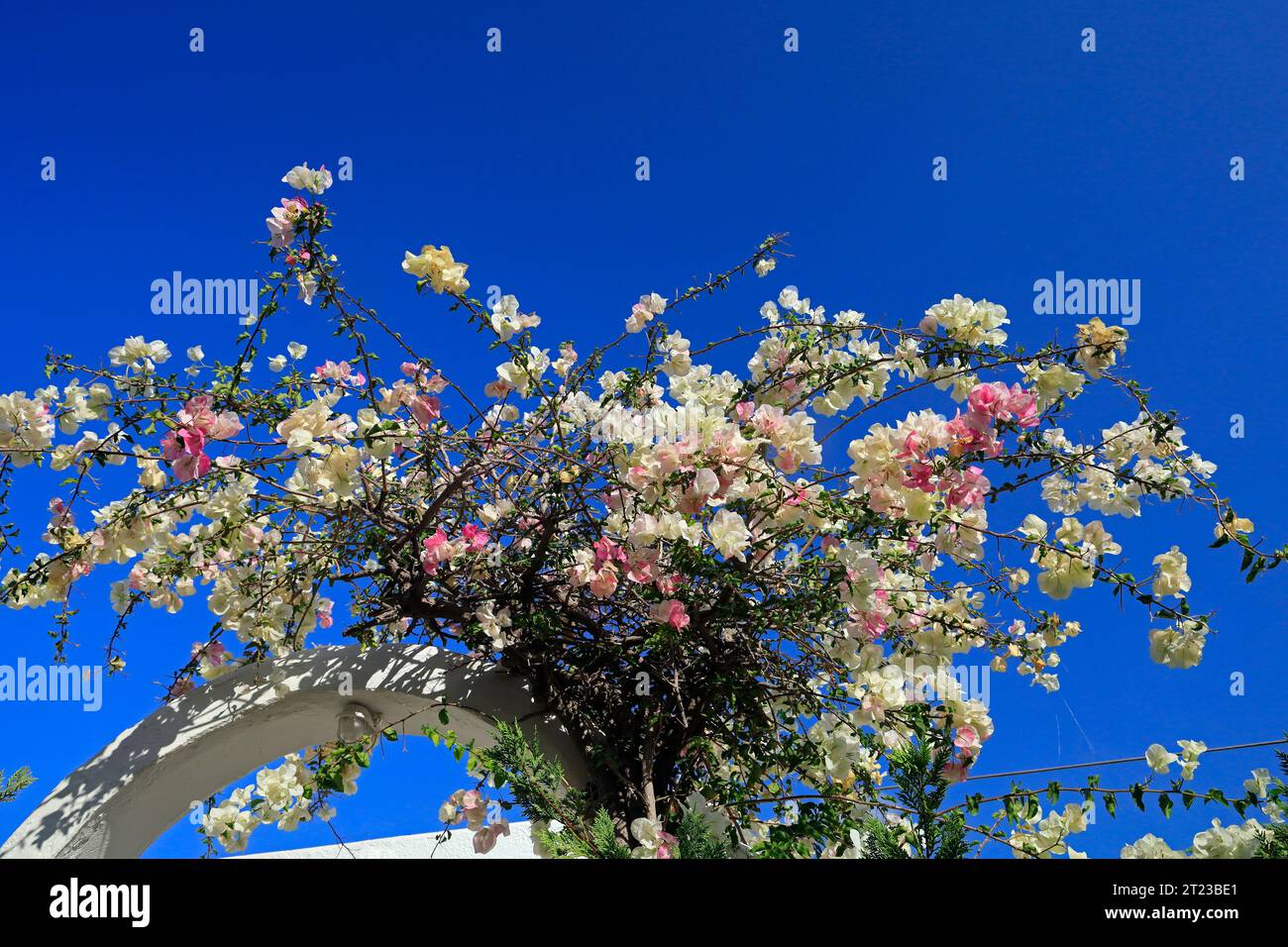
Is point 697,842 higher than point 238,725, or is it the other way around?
point 238,725

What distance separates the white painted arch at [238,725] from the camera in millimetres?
2551

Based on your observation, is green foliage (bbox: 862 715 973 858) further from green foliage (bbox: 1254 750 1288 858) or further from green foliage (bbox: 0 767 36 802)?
green foliage (bbox: 0 767 36 802)

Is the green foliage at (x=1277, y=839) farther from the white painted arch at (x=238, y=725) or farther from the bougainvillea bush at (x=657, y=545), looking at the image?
the white painted arch at (x=238, y=725)

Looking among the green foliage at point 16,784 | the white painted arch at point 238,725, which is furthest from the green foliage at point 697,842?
the green foliage at point 16,784

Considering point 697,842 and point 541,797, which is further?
point 541,797

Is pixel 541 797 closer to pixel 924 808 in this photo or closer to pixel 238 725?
pixel 924 808

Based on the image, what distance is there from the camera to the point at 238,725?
271cm

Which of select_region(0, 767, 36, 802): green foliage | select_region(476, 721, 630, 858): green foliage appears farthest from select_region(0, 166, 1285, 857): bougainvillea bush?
select_region(0, 767, 36, 802): green foliage

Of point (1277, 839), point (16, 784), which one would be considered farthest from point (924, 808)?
point (16, 784)

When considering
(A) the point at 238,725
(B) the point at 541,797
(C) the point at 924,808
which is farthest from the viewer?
(A) the point at 238,725

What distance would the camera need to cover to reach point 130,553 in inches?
98.8

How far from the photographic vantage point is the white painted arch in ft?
8.37
